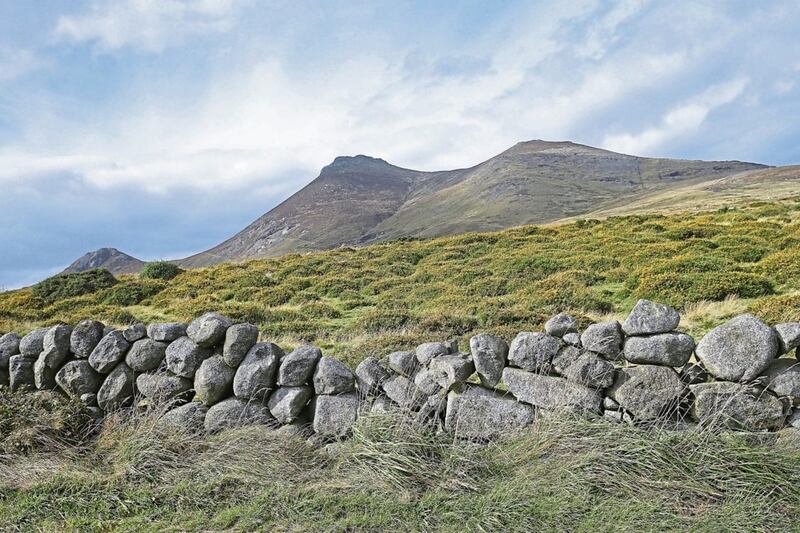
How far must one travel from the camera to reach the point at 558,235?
90.5 feet

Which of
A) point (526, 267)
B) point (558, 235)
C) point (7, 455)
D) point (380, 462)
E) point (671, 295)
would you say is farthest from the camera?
point (558, 235)

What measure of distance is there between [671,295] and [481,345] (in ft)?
30.1

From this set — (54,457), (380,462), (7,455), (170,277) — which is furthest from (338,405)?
(170,277)

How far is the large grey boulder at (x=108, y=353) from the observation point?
7164mm

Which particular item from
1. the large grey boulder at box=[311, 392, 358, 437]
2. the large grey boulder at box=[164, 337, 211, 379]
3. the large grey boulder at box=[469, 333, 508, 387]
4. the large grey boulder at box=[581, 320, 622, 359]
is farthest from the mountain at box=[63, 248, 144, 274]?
the large grey boulder at box=[581, 320, 622, 359]

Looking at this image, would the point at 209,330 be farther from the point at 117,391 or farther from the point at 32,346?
the point at 32,346

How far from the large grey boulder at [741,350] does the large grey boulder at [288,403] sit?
4514 mm

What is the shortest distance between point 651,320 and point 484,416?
6.81ft

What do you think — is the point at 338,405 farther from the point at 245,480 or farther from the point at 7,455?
the point at 7,455

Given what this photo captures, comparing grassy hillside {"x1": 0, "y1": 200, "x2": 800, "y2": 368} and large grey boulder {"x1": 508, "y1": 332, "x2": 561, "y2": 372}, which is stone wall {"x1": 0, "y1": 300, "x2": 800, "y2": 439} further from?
grassy hillside {"x1": 0, "y1": 200, "x2": 800, "y2": 368}

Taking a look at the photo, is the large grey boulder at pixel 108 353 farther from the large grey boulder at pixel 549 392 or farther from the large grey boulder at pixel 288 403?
the large grey boulder at pixel 549 392

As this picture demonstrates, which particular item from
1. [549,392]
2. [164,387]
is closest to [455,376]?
[549,392]

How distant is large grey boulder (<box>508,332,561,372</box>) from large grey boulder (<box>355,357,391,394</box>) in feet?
5.13

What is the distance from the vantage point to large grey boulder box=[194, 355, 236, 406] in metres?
6.64
